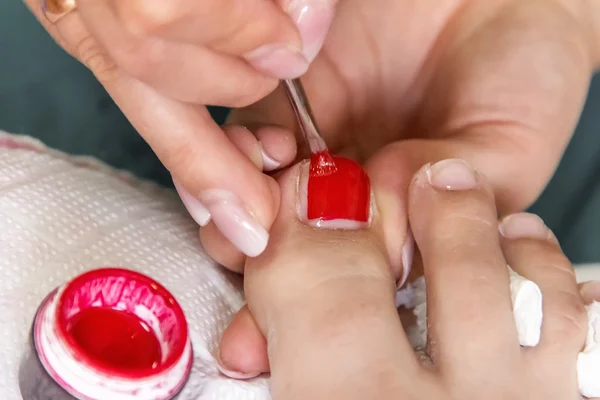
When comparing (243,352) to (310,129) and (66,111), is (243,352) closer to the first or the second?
(310,129)

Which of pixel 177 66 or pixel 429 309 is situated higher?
pixel 177 66

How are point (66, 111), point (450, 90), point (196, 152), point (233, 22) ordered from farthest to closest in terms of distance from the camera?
point (66, 111) < point (450, 90) < point (196, 152) < point (233, 22)

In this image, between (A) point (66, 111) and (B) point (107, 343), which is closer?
(B) point (107, 343)

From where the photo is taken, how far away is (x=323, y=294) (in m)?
0.40

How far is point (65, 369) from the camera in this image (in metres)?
0.33

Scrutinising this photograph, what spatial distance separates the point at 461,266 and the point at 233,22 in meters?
0.21

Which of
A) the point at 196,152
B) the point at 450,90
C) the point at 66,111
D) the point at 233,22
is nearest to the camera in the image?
the point at 233,22

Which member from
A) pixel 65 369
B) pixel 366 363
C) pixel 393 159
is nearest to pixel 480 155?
pixel 393 159

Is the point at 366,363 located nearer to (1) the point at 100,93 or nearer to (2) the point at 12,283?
(2) the point at 12,283

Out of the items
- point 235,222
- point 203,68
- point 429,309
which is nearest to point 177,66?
point 203,68

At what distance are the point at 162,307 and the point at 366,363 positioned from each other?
12cm

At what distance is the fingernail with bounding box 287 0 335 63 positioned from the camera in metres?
0.34

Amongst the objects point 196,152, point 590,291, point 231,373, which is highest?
point 196,152

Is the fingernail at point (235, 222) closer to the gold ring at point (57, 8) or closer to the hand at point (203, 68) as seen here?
the hand at point (203, 68)
